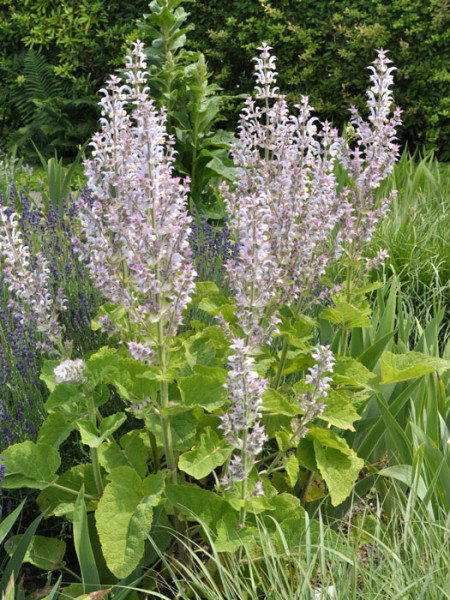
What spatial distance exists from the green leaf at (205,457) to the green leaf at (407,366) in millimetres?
616

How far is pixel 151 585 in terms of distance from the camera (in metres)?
2.32

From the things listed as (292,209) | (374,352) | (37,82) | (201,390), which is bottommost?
(374,352)

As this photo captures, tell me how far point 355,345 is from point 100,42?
6584 mm

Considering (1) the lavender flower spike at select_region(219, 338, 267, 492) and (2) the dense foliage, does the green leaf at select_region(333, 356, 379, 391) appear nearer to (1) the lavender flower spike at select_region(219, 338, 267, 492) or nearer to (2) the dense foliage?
(2) the dense foliage

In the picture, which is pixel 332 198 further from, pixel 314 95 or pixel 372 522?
pixel 314 95

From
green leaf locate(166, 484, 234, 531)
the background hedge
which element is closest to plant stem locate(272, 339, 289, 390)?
green leaf locate(166, 484, 234, 531)

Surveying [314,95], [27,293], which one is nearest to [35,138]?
[314,95]

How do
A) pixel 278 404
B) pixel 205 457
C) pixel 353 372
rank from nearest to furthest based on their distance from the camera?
pixel 205 457, pixel 278 404, pixel 353 372

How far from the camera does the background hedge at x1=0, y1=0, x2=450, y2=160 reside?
711cm

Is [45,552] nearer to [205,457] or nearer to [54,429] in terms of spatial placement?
[54,429]

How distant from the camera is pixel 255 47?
7.49 meters

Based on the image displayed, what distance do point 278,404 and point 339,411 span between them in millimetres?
241

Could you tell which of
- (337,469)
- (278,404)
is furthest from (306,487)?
(278,404)

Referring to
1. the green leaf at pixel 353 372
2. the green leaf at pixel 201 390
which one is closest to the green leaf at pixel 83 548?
the green leaf at pixel 201 390
